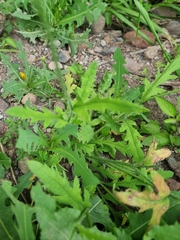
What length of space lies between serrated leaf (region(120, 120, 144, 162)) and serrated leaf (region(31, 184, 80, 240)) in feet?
2.03

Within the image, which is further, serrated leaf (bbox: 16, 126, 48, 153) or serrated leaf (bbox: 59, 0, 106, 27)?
serrated leaf (bbox: 59, 0, 106, 27)

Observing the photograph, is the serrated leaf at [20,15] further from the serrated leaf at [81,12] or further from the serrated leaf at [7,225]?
the serrated leaf at [7,225]

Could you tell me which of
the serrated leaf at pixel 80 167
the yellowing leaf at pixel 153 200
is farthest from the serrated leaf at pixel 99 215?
the yellowing leaf at pixel 153 200

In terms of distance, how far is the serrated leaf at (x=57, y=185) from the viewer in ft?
4.88

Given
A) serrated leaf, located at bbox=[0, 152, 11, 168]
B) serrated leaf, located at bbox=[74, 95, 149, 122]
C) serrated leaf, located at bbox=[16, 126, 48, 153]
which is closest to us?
serrated leaf, located at bbox=[74, 95, 149, 122]

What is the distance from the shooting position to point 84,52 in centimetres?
266

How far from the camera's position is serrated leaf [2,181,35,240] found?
1.40 m

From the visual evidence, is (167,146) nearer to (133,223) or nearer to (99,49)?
(133,223)

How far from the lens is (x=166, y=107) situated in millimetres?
2299

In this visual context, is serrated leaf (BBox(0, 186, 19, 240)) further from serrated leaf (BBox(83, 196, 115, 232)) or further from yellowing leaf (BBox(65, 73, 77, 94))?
yellowing leaf (BBox(65, 73, 77, 94))

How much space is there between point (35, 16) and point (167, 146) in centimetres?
126

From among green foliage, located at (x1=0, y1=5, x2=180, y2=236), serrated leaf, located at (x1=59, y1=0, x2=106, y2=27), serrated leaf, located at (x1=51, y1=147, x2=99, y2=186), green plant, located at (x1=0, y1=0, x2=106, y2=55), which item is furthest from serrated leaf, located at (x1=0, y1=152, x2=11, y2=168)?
serrated leaf, located at (x1=59, y1=0, x2=106, y2=27)

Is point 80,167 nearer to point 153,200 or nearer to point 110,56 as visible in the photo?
point 153,200

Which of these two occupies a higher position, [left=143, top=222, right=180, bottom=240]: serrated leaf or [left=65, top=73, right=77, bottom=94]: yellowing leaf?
[left=65, top=73, right=77, bottom=94]: yellowing leaf
